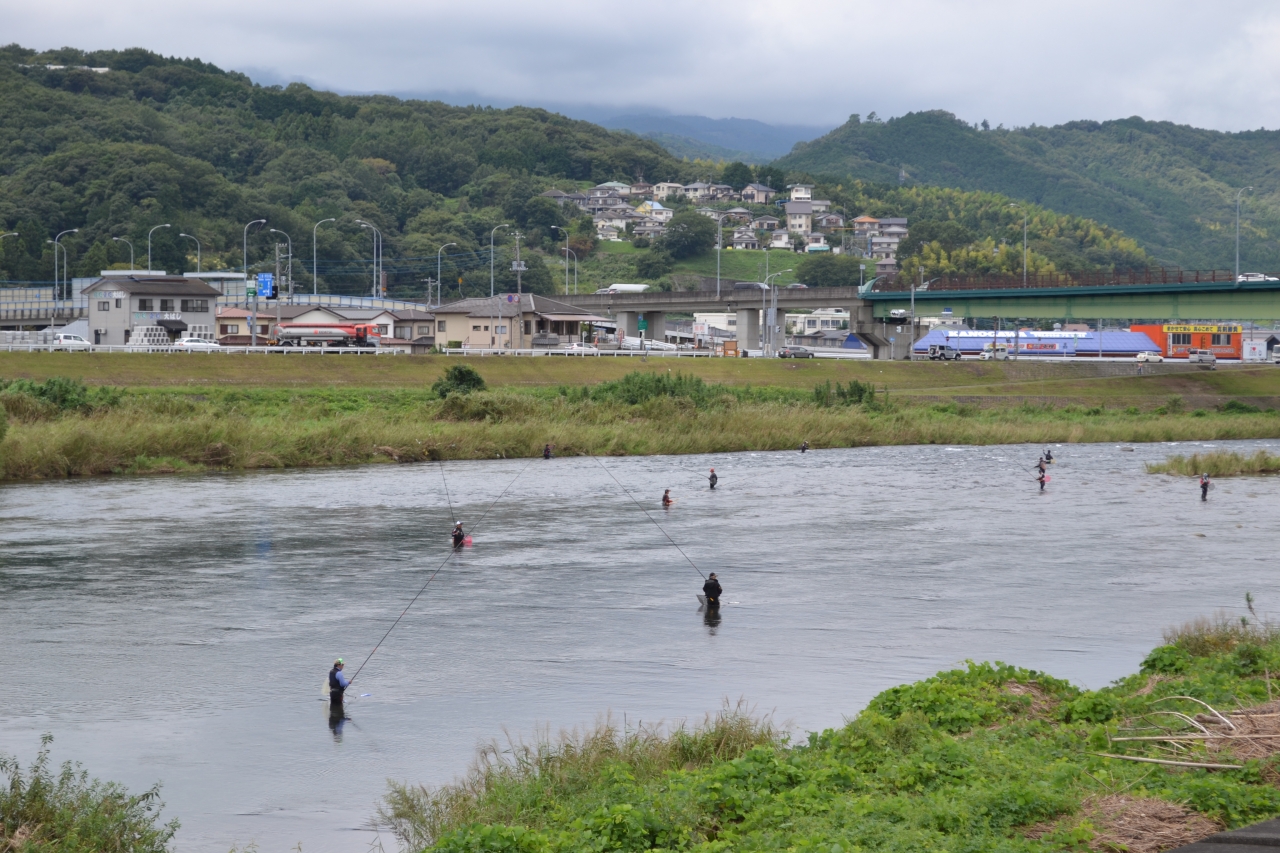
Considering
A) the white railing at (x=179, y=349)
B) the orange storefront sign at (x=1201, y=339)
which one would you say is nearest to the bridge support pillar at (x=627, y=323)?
the white railing at (x=179, y=349)

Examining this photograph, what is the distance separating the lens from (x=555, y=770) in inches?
563

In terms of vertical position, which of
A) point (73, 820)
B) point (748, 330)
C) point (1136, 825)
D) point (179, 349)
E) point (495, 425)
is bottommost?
point (73, 820)

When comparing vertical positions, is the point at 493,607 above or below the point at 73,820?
below

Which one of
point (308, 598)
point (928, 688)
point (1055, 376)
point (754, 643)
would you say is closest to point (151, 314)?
point (1055, 376)

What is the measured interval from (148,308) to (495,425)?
5202 cm

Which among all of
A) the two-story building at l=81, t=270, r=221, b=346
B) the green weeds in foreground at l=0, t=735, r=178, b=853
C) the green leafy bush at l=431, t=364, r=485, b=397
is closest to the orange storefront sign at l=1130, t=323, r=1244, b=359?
the green leafy bush at l=431, t=364, r=485, b=397

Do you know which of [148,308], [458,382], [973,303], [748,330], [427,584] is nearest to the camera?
[427,584]

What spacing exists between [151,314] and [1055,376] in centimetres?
7025

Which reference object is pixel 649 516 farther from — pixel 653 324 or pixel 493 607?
pixel 653 324

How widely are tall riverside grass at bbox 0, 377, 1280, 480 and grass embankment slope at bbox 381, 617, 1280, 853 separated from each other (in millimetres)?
36902

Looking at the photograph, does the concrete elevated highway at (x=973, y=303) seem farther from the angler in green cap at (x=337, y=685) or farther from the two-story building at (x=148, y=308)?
the angler in green cap at (x=337, y=685)

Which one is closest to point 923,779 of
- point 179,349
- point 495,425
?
point 495,425

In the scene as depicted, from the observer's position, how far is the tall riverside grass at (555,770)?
43.3 feet

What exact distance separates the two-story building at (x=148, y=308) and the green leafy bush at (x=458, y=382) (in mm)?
36728
